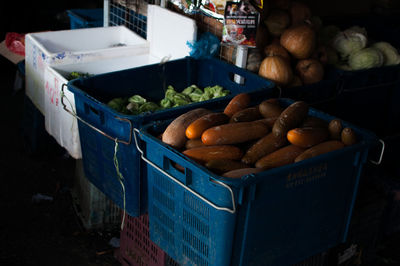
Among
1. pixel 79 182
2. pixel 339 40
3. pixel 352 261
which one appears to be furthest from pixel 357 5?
Answer: pixel 79 182

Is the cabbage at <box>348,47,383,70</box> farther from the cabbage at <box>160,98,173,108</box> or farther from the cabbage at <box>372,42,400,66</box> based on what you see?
the cabbage at <box>160,98,173,108</box>

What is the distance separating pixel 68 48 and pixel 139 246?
195cm

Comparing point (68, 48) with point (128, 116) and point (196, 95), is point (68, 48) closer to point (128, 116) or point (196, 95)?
point (196, 95)

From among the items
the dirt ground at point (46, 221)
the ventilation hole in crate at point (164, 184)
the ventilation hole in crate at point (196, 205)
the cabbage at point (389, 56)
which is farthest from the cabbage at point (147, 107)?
the cabbage at point (389, 56)

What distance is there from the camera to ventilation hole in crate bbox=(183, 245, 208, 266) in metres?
2.23

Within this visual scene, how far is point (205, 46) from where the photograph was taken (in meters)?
3.57

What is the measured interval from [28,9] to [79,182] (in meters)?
5.13

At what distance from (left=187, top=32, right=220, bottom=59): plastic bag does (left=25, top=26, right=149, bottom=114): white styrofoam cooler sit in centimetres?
60

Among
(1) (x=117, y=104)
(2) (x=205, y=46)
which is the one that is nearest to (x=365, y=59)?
(2) (x=205, y=46)

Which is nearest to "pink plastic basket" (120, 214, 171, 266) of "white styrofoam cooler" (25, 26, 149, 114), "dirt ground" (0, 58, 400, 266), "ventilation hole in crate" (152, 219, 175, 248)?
"dirt ground" (0, 58, 400, 266)

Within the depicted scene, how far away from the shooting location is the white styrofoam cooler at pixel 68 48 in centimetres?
365

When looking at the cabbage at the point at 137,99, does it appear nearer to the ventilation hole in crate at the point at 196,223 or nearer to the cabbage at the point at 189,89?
the cabbage at the point at 189,89

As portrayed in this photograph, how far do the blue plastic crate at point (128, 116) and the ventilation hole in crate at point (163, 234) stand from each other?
272mm

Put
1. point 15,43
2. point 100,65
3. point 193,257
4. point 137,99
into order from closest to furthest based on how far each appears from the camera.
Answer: point 193,257, point 137,99, point 100,65, point 15,43
